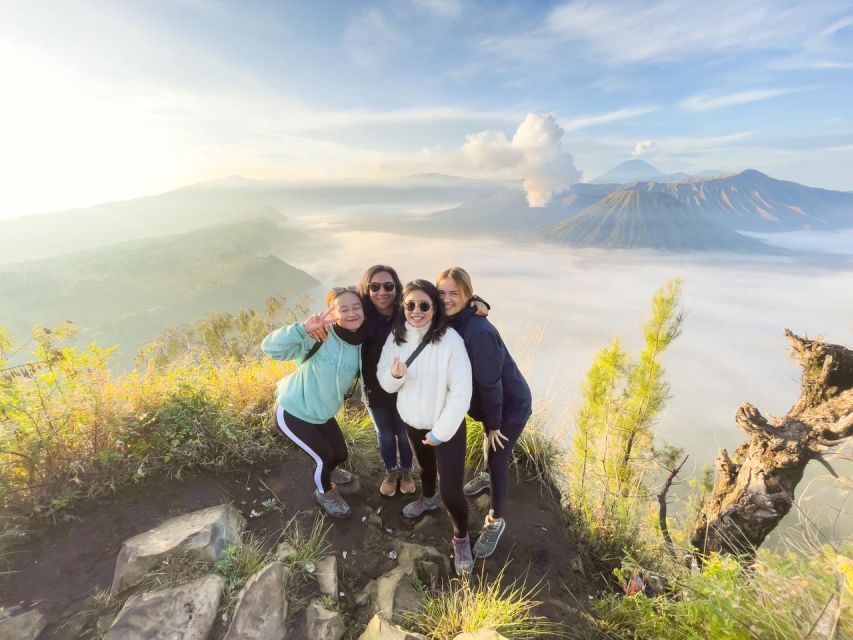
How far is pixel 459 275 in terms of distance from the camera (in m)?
2.43

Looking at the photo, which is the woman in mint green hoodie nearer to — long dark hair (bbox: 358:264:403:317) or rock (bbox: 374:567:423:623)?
long dark hair (bbox: 358:264:403:317)

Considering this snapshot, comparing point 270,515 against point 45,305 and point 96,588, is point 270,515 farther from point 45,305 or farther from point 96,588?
point 45,305

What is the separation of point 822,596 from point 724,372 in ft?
667

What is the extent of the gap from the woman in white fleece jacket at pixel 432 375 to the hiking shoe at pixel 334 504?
921 millimetres

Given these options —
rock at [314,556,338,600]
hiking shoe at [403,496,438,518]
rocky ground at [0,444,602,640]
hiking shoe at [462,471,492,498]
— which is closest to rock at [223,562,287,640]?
rocky ground at [0,444,602,640]

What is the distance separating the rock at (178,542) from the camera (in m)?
2.26

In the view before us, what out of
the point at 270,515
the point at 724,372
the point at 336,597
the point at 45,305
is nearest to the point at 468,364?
the point at 336,597

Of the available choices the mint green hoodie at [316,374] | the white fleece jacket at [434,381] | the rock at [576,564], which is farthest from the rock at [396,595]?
the rock at [576,564]

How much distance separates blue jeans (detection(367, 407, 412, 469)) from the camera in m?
2.94

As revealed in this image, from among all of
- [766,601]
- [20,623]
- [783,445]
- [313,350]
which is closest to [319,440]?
[313,350]

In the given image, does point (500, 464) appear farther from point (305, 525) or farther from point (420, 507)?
point (305, 525)

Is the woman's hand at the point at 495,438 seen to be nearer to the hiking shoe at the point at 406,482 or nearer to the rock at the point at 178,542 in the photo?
the hiking shoe at the point at 406,482

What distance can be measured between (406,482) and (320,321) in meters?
1.68

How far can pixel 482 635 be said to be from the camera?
80.9 inches
